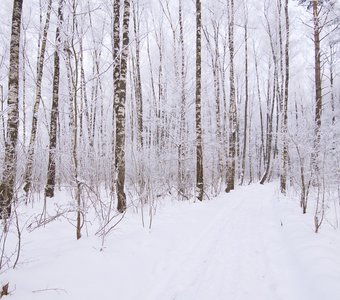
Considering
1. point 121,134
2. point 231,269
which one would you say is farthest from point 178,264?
point 121,134

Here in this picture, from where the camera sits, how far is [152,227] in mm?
5730

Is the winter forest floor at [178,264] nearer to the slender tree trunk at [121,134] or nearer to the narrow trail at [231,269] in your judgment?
the narrow trail at [231,269]

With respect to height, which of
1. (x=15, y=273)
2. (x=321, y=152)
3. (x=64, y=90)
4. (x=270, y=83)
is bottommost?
(x=15, y=273)

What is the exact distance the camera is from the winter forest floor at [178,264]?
3070 mm

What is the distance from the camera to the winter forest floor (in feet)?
10.1

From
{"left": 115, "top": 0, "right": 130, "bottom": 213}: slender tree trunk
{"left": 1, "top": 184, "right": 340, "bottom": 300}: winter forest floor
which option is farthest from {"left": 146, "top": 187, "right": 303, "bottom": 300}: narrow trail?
{"left": 115, "top": 0, "right": 130, "bottom": 213}: slender tree trunk

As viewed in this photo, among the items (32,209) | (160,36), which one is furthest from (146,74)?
(32,209)

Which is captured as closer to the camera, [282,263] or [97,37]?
[282,263]

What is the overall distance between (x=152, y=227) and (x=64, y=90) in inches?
613

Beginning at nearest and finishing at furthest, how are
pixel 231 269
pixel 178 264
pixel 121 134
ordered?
pixel 231 269 < pixel 178 264 < pixel 121 134

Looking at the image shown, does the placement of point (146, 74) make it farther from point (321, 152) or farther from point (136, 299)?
point (136, 299)

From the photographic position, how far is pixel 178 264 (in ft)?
13.1

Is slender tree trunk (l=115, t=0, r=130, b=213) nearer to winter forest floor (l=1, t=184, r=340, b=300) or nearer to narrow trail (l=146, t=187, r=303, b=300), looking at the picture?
winter forest floor (l=1, t=184, r=340, b=300)

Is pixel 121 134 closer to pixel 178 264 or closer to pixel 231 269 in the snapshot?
pixel 178 264
